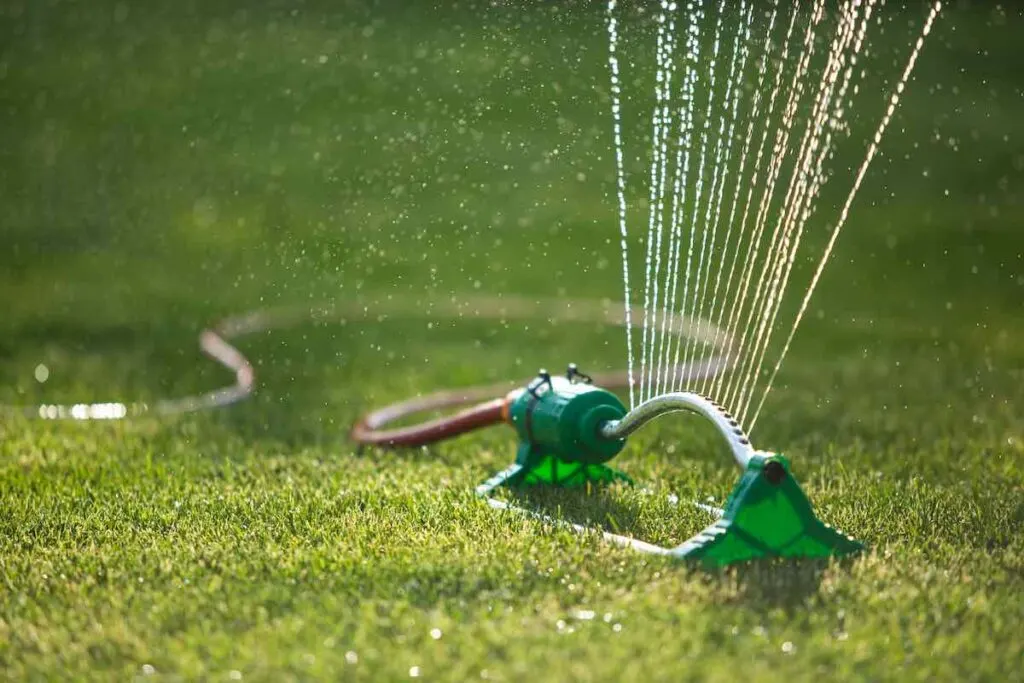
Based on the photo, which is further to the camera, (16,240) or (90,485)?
(16,240)

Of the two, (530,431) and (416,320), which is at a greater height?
(530,431)

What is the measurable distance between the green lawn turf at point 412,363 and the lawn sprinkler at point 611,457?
0.09 meters

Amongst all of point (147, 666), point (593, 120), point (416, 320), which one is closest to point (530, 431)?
point (147, 666)

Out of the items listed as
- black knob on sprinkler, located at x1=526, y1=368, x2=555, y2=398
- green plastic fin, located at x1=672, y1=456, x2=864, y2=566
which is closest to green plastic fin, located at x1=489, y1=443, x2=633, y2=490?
black knob on sprinkler, located at x1=526, y1=368, x2=555, y2=398

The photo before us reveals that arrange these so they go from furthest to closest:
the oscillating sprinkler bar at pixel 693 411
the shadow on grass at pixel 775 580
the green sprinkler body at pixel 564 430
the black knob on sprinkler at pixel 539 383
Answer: the black knob on sprinkler at pixel 539 383 < the green sprinkler body at pixel 564 430 < the oscillating sprinkler bar at pixel 693 411 < the shadow on grass at pixel 775 580

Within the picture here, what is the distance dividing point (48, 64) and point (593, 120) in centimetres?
631

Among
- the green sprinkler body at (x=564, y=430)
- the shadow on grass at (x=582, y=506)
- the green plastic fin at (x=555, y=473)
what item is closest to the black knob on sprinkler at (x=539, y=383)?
the green sprinkler body at (x=564, y=430)

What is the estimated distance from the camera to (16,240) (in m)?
Answer: 9.34

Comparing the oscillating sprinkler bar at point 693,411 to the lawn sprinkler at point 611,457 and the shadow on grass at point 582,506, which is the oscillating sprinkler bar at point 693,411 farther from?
the shadow on grass at point 582,506

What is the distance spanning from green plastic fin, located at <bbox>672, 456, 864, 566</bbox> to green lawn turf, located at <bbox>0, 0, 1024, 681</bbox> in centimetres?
9

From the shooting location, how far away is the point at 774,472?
331 cm

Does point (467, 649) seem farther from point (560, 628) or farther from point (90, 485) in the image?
point (90, 485)

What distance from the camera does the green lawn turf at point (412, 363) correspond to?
296cm

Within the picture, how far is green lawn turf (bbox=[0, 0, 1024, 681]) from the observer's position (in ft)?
9.71
